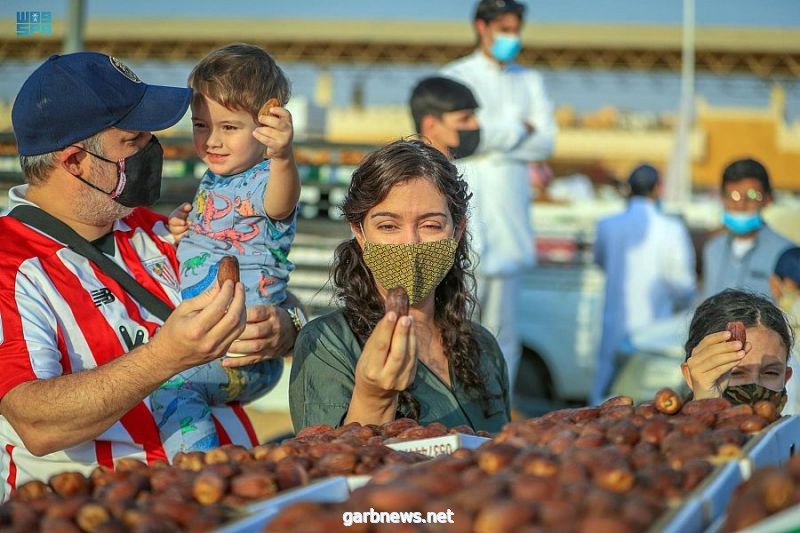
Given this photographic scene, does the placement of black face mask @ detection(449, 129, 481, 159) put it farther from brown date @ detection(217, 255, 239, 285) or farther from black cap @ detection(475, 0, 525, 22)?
brown date @ detection(217, 255, 239, 285)

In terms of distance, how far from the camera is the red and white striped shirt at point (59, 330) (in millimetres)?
2371

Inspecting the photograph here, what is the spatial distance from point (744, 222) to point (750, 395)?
326cm

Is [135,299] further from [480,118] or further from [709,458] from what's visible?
[480,118]

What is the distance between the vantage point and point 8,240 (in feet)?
8.35

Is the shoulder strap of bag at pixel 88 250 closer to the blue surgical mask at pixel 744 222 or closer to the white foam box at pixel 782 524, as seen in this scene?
the white foam box at pixel 782 524

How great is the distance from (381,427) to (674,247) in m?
5.90

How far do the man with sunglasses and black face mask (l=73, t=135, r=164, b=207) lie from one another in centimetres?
360

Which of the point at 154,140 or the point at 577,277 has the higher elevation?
the point at 154,140

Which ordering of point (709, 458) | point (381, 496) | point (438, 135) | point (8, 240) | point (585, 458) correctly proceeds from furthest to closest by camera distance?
point (438, 135)
point (8, 240)
point (709, 458)
point (585, 458)
point (381, 496)

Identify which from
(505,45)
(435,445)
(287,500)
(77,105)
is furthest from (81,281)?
(505,45)

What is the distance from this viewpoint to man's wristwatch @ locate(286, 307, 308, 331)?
296cm

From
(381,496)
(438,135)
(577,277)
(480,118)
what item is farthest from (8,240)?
(577,277)

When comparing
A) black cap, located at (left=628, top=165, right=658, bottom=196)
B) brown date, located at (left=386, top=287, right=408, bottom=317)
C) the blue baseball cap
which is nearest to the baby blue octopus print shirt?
the blue baseball cap

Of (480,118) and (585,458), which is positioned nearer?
(585,458)
